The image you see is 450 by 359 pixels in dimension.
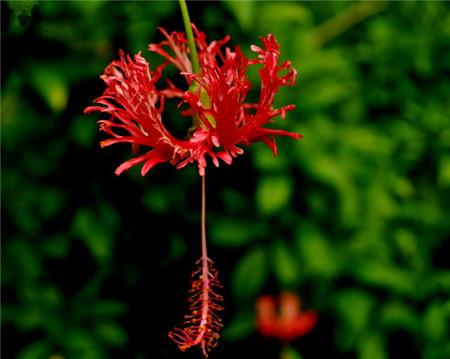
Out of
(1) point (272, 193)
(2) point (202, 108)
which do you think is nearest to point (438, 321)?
(1) point (272, 193)

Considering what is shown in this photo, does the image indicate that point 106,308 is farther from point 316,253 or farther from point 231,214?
point 316,253

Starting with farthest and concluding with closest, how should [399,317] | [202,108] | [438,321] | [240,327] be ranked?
[240,327] → [399,317] → [438,321] → [202,108]

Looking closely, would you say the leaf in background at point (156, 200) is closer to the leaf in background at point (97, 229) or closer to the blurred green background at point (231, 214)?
the blurred green background at point (231, 214)

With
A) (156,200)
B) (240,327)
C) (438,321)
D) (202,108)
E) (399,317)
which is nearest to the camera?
(202,108)

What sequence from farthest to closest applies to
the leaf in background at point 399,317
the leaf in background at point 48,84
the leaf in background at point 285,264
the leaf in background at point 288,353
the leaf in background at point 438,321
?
the leaf in background at point 288,353 → the leaf in background at point 285,264 → the leaf in background at point 399,317 → the leaf in background at point 48,84 → the leaf in background at point 438,321

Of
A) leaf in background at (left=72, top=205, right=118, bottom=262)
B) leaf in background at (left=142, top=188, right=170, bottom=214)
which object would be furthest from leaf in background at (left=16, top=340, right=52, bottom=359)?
leaf in background at (left=142, top=188, right=170, bottom=214)

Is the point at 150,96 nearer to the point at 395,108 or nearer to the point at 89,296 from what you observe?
the point at 89,296

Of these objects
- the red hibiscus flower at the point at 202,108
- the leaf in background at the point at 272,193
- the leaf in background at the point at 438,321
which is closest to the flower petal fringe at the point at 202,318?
the red hibiscus flower at the point at 202,108
